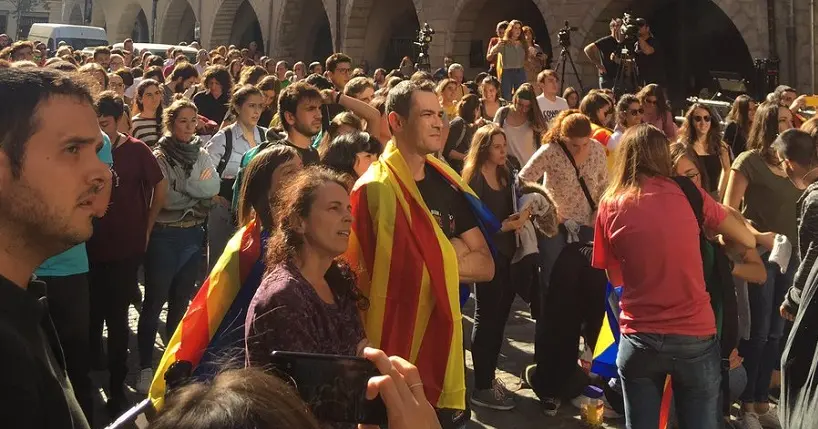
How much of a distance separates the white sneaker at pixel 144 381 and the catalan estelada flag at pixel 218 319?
273cm

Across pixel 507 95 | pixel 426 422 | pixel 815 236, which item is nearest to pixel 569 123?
pixel 815 236

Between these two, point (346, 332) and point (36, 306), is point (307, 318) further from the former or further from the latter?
point (36, 306)

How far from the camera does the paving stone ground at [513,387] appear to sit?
505cm

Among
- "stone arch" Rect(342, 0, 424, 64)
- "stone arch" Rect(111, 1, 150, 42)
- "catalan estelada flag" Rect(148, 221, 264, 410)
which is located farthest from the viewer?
"stone arch" Rect(111, 1, 150, 42)

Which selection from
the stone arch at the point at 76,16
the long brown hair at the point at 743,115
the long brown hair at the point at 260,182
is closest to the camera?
the long brown hair at the point at 260,182

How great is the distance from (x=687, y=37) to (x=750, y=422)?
14.4 meters

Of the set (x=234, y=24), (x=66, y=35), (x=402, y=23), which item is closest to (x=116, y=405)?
(x=402, y=23)

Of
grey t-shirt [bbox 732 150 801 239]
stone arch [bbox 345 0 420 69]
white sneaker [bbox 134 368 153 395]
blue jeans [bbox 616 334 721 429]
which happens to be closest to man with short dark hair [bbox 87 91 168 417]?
white sneaker [bbox 134 368 153 395]

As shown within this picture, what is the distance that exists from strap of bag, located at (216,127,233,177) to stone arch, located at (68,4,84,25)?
4814 centimetres

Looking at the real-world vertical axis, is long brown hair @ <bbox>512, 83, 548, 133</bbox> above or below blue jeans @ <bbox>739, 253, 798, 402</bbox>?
above

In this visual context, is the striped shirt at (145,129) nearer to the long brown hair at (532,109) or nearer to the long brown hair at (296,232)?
the long brown hair at (532,109)

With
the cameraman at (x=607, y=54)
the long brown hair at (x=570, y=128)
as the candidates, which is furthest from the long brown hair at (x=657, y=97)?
the cameraman at (x=607, y=54)

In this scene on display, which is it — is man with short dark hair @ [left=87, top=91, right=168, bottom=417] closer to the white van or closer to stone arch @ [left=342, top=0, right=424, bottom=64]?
stone arch @ [left=342, top=0, right=424, bottom=64]

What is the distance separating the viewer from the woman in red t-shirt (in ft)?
11.7
